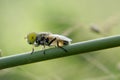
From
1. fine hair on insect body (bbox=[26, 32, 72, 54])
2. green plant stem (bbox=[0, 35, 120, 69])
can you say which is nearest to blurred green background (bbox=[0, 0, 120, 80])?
fine hair on insect body (bbox=[26, 32, 72, 54])

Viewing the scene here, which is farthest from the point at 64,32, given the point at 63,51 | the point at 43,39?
the point at 63,51

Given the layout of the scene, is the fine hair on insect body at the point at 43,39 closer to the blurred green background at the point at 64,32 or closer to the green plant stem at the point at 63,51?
the blurred green background at the point at 64,32

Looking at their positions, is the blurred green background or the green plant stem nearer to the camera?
the green plant stem

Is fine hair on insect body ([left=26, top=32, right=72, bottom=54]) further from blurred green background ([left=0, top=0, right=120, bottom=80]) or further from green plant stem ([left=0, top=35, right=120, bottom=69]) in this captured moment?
green plant stem ([left=0, top=35, right=120, bottom=69])

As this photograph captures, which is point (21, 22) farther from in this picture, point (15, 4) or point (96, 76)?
point (96, 76)

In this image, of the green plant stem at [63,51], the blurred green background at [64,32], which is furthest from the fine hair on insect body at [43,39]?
the green plant stem at [63,51]

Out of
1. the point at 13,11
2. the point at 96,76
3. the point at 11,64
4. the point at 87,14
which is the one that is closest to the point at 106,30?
the point at 96,76

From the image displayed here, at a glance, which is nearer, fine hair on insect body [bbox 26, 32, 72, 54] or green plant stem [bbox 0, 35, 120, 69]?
green plant stem [bbox 0, 35, 120, 69]
